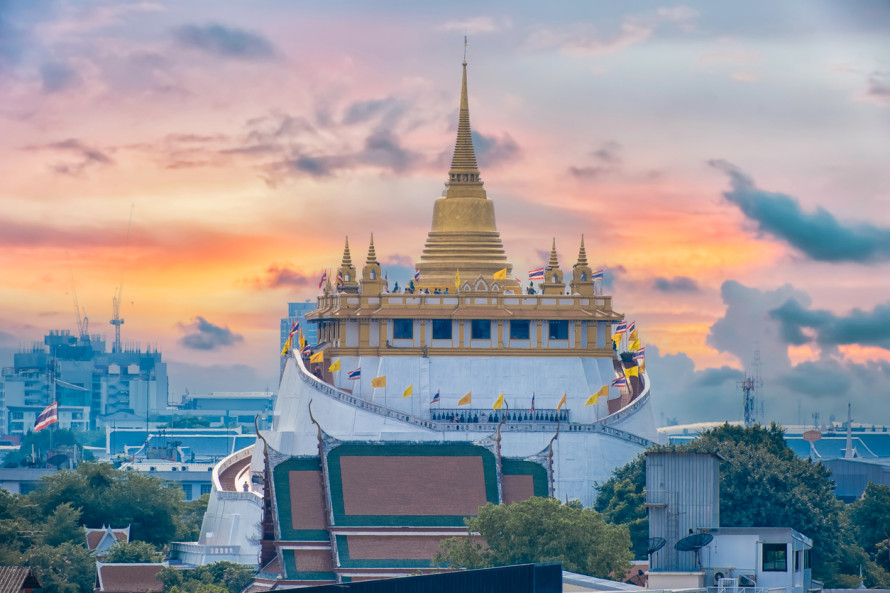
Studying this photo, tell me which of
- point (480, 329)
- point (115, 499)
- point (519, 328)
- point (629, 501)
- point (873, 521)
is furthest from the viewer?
point (480, 329)

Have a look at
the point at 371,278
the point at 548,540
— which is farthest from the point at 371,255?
the point at 548,540

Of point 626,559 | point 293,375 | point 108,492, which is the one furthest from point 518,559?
point 293,375

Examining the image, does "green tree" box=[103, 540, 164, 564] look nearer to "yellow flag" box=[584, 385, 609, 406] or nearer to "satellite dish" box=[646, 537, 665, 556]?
"yellow flag" box=[584, 385, 609, 406]

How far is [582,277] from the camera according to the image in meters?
162

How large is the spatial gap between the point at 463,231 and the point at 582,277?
8.63 m

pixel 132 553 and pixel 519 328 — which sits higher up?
pixel 519 328

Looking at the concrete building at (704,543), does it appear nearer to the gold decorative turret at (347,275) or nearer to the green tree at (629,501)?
the green tree at (629,501)

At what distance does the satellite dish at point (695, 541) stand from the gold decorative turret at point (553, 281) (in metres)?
70.7

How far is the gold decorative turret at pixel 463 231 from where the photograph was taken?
163125mm

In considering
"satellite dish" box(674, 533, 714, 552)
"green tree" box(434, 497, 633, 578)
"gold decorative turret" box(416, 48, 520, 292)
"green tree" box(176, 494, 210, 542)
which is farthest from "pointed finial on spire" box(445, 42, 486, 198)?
"satellite dish" box(674, 533, 714, 552)

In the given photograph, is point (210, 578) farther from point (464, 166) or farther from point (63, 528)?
point (464, 166)

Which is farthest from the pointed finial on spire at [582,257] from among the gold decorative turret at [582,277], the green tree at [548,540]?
the green tree at [548,540]

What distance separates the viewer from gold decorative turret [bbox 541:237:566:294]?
160 m

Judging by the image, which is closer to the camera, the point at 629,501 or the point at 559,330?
the point at 629,501
